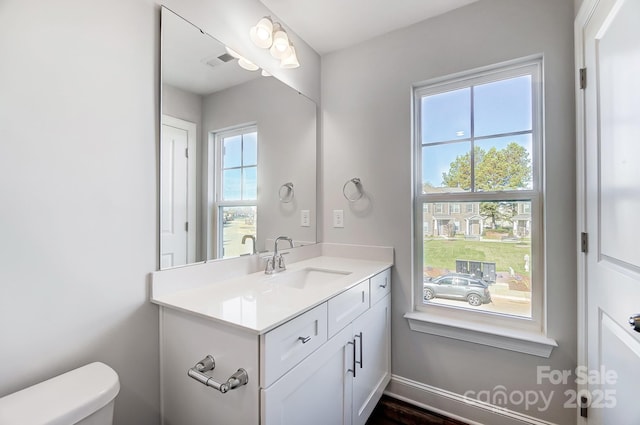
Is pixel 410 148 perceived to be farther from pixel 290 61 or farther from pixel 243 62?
pixel 243 62

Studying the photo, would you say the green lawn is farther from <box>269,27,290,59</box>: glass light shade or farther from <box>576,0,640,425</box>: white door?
<box>269,27,290,59</box>: glass light shade

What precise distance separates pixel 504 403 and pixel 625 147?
141cm

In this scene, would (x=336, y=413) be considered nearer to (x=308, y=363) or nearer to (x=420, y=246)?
(x=308, y=363)

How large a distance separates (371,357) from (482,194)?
3.73ft

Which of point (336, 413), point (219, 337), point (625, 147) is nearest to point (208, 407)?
point (219, 337)

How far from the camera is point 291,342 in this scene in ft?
3.07

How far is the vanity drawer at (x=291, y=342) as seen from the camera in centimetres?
83

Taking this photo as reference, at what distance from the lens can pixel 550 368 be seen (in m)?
1.41

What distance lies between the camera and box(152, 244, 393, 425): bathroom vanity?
0.85 metres

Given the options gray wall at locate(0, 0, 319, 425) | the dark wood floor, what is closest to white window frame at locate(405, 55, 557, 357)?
the dark wood floor

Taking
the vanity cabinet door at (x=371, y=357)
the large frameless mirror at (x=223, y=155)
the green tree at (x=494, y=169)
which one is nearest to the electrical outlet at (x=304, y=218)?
the large frameless mirror at (x=223, y=155)

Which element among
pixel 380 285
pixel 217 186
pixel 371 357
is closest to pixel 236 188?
pixel 217 186

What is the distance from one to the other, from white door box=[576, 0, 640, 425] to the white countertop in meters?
0.95

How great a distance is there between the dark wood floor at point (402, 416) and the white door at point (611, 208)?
69cm
